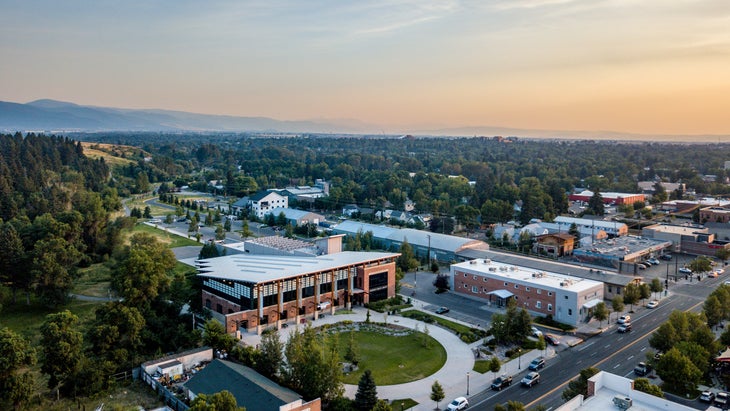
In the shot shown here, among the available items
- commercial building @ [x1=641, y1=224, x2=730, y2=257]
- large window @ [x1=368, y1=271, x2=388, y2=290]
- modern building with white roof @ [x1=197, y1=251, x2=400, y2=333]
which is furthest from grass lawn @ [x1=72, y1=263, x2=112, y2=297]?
commercial building @ [x1=641, y1=224, x2=730, y2=257]

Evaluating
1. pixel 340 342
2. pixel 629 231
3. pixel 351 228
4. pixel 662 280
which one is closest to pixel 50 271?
pixel 340 342

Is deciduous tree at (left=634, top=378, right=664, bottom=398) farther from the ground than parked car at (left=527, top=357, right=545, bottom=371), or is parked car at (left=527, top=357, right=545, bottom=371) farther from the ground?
deciduous tree at (left=634, top=378, right=664, bottom=398)

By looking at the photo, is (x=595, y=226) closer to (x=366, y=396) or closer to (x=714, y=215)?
(x=714, y=215)

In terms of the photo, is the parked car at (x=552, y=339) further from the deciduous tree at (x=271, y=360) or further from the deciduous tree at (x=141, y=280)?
the deciduous tree at (x=141, y=280)

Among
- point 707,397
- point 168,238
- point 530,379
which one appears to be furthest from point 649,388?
point 168,238

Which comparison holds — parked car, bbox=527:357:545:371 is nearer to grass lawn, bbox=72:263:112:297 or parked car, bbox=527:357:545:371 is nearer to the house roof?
grass lawn, bbox=72:263:112:297
